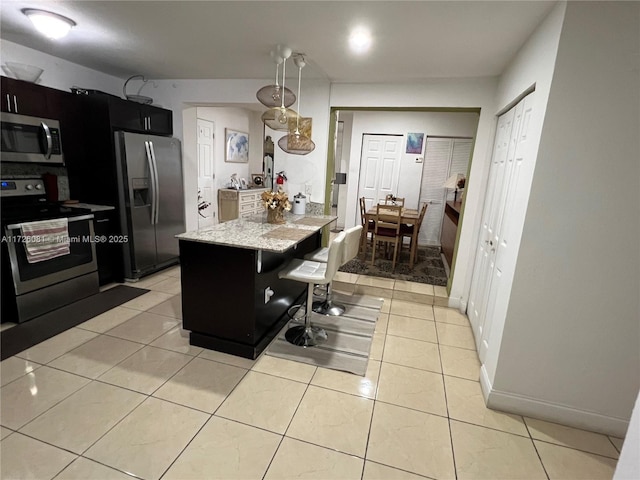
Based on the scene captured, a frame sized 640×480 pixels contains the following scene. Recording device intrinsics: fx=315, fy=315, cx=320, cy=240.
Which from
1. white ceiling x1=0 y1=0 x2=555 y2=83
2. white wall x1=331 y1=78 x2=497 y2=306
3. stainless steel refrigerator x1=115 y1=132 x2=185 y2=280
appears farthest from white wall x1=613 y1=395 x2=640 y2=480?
stainless steel refrigerator x1=115 y1=132 x2=185 y2=280

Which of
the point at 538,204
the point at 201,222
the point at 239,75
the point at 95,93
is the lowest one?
the point at 201,222

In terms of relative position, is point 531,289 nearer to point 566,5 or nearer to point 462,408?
point 462,408

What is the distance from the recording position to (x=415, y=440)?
1731 mm

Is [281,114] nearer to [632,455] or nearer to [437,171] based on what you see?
[632,455]

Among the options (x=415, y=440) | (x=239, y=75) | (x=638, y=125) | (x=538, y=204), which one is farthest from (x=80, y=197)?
(x=638, y=125)

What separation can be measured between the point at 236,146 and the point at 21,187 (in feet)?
13.1

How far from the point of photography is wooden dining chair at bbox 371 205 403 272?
4582 millimetres

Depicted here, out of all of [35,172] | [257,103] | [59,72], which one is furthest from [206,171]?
[35,172]

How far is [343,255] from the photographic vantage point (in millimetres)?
2543

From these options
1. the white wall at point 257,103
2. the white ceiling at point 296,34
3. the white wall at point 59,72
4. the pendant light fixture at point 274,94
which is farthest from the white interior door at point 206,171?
the pendant light fixture at point 274,94

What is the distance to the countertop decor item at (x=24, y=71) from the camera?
275 centimetres

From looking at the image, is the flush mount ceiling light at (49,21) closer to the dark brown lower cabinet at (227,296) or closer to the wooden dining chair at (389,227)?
the dark brown lower cabinet at (227,296)

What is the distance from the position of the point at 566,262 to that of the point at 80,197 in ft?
14.6

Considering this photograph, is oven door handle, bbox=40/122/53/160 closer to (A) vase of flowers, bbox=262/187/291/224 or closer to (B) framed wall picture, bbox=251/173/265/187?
(A) vase of flowers, bbox=262/187/291/224
